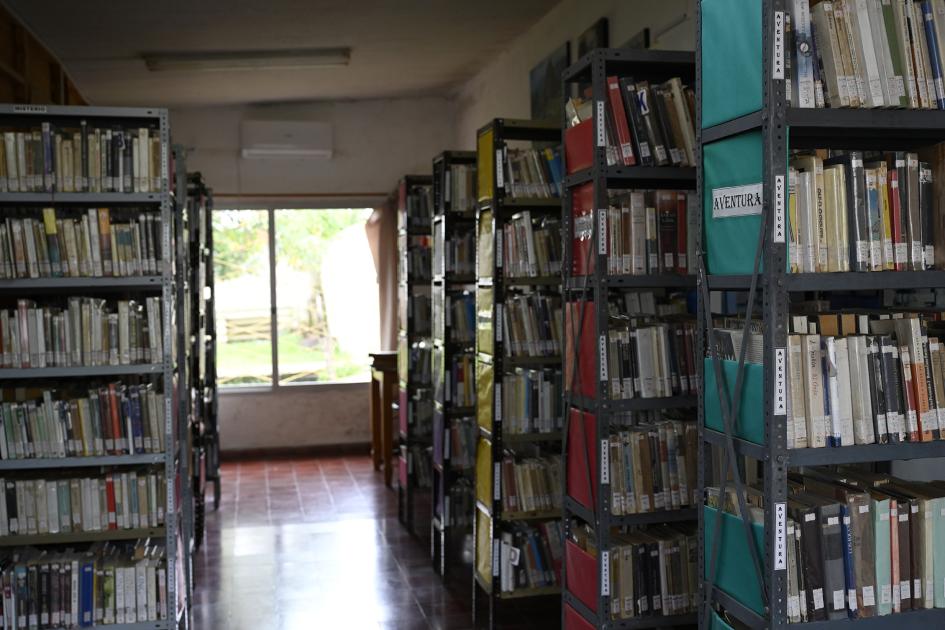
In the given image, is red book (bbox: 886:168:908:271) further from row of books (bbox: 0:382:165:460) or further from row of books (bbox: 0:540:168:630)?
row of books (bbox: 0:540:168:630)

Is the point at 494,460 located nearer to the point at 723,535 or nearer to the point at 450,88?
the point at 723,535

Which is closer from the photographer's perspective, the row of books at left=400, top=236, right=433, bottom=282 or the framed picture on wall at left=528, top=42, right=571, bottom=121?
the framed picture on wall at left=528, top=42, right=571, bottom=121

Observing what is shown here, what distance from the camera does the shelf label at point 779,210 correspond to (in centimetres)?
230

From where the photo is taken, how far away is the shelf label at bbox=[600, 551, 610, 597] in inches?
133

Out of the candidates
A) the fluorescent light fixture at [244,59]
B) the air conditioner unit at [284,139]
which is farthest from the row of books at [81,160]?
the air conditioner unit at [284,139]

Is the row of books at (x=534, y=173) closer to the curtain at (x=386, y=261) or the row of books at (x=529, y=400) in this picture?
the row of books at (x=529, y=400)

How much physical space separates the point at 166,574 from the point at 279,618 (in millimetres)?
935

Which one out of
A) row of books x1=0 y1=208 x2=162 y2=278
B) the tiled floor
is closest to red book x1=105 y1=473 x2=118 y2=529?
row of books x1=0 y1=208 x2=162 y2=278

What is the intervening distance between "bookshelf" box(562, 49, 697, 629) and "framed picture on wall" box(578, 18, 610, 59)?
1.70 meters

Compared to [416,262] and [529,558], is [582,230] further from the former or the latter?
[416,262]

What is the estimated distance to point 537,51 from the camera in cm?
641

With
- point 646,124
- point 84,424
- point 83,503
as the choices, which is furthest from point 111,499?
point 646,124

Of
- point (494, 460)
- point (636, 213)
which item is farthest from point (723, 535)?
point (494, 460)

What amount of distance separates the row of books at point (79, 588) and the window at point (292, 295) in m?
5.38
